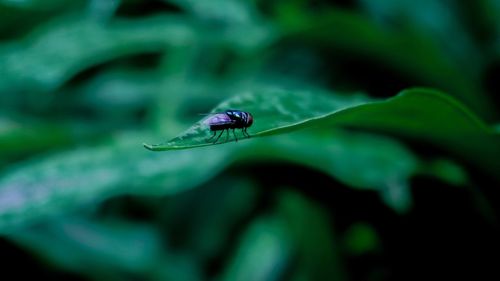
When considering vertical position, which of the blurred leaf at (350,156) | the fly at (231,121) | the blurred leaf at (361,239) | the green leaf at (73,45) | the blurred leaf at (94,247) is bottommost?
the blurred leaf at (94,247)

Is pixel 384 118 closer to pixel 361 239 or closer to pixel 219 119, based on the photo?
pixel 219 119

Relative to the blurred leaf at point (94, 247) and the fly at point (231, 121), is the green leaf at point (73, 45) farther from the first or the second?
the fly at point (231, 121)

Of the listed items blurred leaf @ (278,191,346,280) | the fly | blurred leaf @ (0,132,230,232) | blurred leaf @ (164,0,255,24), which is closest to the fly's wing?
the fly

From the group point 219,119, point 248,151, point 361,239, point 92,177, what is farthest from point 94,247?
point 219,119

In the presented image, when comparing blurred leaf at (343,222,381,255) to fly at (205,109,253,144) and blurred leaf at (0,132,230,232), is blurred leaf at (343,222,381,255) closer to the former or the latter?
blurred leaf at (0,132,230,232)

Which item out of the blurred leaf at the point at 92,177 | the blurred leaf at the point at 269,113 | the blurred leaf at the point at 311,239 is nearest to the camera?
the blurred leaf at the point at 269,113

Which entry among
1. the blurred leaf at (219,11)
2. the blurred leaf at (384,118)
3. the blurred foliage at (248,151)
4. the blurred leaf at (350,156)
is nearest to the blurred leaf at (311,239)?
the blurred foliage at (248,151)

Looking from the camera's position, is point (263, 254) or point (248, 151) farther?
point (263, 254)

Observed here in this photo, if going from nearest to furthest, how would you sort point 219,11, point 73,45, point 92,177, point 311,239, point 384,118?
point 384,118, point 92,177, point 311,239, point 73,45, point 219,11
